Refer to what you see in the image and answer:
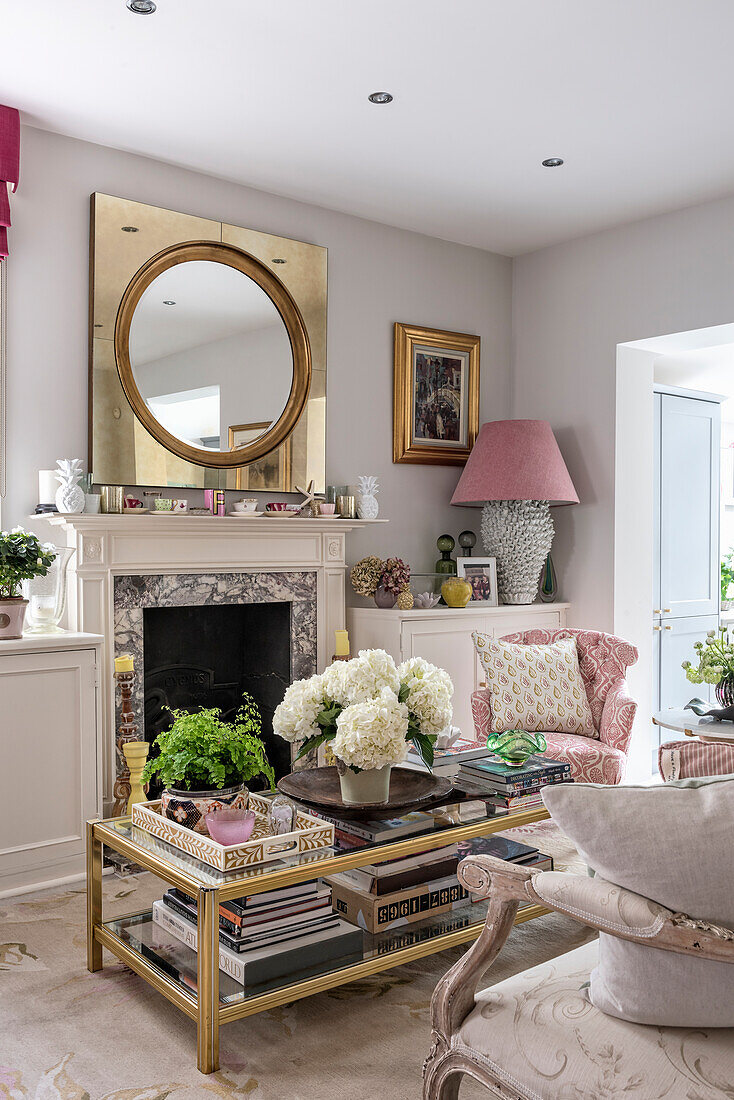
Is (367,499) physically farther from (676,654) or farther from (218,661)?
(676,654)

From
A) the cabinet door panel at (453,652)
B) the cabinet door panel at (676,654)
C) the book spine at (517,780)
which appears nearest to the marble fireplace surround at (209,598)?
the cabinet door panel at (453,652)

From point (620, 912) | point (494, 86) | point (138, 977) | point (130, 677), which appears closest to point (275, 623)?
point (130, 677)

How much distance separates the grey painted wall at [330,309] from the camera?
11.9 ft

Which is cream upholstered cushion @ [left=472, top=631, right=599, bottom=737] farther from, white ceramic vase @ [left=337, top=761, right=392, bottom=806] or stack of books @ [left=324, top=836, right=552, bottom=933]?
white ceramic vase @ [left=337, top=761, right=392, bottom=806]

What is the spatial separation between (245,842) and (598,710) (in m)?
2.14

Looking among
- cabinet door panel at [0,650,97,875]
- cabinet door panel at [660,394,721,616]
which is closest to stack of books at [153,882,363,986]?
cabinet door panel at [0,650,97,875]

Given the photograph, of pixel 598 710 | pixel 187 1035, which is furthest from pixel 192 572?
pixel 187 1035

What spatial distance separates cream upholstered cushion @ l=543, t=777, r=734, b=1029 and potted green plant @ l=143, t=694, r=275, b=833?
1055mm

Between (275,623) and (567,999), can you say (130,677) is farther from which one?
(567,999)

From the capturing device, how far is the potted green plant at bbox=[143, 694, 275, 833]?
2.21 m

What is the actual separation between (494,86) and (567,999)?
3054 millimetres

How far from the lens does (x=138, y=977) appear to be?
2.49m

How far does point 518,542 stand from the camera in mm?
4758

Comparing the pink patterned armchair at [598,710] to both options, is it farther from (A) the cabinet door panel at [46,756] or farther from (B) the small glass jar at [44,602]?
(B) the small glass jar at [44,602]
